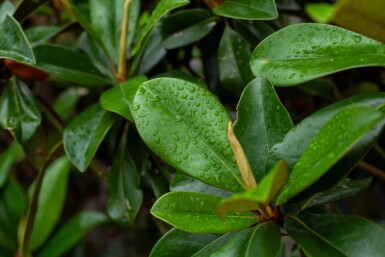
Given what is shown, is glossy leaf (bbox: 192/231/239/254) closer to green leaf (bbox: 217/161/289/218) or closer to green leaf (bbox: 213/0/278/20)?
green leaf (bbox: 217/161/289/218)

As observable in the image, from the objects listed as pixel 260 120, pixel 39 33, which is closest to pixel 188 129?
Answer: pixel 260 120

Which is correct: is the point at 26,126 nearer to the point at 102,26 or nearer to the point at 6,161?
the point at 102,26

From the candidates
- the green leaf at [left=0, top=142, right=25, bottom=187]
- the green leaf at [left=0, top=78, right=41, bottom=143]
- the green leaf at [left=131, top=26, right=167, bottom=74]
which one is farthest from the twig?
the green leaf at [left=0, top=142, right=25, bottom=187]

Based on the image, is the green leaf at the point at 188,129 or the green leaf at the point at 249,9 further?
the green leaf at the point at 249,9

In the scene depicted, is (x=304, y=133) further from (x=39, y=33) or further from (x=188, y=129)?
(x=39, y=33)

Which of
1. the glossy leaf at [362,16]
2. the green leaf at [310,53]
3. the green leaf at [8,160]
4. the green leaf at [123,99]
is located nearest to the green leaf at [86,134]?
the green leaf at [123,99]

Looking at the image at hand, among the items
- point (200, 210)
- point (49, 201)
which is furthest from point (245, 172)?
point (49, 201)

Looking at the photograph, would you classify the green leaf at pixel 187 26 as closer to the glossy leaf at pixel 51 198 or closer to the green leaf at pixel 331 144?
the green leaf at pixel 331 144
